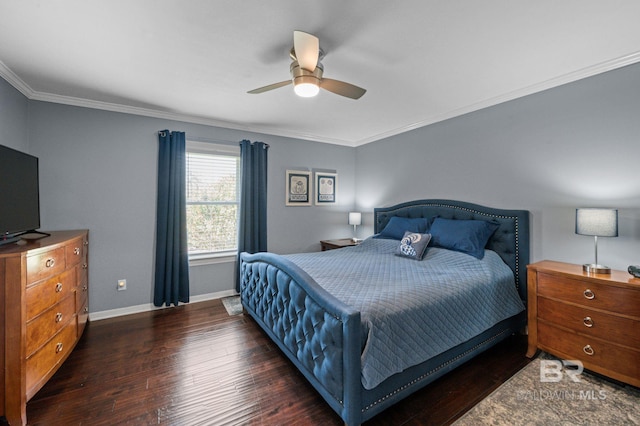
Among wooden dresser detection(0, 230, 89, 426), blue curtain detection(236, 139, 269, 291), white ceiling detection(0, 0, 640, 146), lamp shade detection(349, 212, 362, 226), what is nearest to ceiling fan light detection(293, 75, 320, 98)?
white ceiling detection(0, 0, 640, 146)

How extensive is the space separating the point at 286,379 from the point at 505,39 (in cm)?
295

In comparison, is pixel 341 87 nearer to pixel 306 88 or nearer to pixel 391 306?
pixel 306 88

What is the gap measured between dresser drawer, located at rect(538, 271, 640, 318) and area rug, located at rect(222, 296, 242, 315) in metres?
3.12

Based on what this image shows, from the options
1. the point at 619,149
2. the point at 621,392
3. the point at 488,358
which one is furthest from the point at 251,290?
the point at 619,149

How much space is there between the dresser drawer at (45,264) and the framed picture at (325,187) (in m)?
3.32

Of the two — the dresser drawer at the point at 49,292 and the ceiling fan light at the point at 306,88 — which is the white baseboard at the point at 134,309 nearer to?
the dresser drawer at the point at 49,292

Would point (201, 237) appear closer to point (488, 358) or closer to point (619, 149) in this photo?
point (488, 358)

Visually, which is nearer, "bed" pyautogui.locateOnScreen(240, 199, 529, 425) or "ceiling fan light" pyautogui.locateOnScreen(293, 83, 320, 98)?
"bed" pyautogui.locateOnScreen(240, 199, 529, 425)

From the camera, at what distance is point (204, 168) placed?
3799 mm

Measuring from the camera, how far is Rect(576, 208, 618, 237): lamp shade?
80.1 inches

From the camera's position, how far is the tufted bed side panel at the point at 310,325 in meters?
1.48

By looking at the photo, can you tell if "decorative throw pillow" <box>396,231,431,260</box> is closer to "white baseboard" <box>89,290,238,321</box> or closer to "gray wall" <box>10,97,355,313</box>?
"gray wall" <box>10,97,355,313</box>

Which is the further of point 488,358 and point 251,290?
point 251,290

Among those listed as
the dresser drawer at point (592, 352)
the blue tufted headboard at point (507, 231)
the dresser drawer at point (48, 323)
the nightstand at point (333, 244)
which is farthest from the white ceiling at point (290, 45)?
the dresser drawer at point (592, 352)
